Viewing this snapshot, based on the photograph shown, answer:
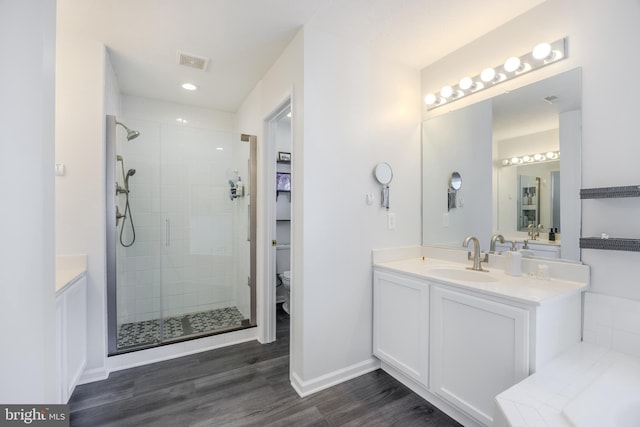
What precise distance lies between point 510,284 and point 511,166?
2.85 ft

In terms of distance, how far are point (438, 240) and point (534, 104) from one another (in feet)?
3.89

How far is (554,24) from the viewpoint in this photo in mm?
1660

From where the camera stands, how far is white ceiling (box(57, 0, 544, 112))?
1.71 metres

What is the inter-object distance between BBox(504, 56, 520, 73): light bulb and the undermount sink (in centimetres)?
138

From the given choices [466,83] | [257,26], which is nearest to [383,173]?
[466,83]

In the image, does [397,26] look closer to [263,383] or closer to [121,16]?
[121,16]

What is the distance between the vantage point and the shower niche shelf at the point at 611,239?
4.27 ft

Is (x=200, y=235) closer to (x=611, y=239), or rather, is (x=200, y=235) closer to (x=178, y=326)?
(x=178, y=326)

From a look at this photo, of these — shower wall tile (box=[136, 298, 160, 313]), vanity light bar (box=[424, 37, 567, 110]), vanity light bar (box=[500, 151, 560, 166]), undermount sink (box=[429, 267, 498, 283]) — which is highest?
vanity light bar (box=[424, 37, 567, 110])

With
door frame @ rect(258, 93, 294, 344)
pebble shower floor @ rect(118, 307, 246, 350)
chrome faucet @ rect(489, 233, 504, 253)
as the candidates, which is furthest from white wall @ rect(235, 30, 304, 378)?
chrome faucet @ rect(489, 233, 504, 253)

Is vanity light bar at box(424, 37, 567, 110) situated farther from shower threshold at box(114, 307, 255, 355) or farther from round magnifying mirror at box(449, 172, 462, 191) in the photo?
shower threshold at box(114, 307, 255, 355)

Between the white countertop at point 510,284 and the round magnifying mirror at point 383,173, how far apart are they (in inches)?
26.9

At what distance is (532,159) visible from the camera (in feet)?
5.95

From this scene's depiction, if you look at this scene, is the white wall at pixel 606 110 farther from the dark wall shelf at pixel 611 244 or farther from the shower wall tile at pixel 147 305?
the shower wall tile at pixel 147 305
